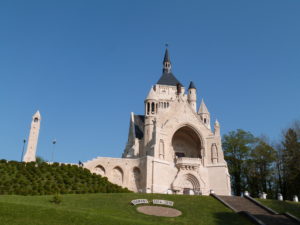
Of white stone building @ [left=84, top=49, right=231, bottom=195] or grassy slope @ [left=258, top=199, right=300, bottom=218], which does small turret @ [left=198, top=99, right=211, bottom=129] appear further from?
grassy slope @ [left=258, top=199, right=300, bottom=218]

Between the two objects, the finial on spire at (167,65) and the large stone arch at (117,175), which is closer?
the large stone arch at (117,175)

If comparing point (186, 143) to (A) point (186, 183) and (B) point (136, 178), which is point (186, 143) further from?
(B) point (136, 178)

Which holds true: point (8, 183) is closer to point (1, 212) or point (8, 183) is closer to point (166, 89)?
point (1, 212)

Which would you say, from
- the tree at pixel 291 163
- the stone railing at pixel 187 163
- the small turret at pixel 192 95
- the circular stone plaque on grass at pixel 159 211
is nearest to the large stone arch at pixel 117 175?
the stone railing at pixel 187 163

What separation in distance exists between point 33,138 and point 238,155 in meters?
35.9

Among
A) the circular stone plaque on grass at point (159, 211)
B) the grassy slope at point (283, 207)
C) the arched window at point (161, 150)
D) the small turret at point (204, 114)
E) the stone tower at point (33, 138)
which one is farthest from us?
the small turret at point (204, 114)

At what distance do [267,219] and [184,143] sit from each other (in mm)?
26544

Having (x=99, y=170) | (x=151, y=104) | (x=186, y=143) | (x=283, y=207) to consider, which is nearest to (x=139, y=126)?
(x=151, y=104)

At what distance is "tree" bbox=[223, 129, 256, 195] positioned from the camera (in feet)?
183

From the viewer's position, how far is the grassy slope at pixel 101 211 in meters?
17.7

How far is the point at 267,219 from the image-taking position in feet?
79.7

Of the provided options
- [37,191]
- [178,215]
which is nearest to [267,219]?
[178,215]

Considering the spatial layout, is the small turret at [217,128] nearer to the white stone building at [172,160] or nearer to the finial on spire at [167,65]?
the white stone building at [172,160]

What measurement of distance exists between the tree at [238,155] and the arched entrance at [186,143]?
10.8 metres
